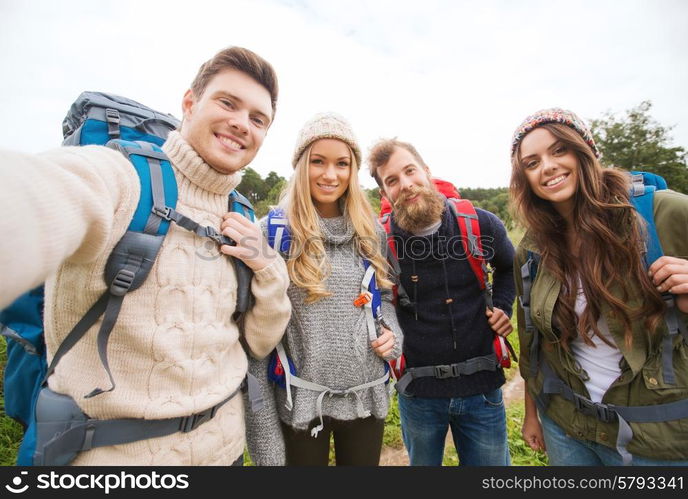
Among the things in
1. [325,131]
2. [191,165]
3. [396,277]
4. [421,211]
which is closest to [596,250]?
[421,211]

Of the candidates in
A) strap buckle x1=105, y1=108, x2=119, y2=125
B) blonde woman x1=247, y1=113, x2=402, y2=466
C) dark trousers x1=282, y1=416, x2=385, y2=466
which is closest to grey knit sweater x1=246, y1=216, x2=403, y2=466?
A: blonde woman x1=247, y1=113, x2=402, y2=466

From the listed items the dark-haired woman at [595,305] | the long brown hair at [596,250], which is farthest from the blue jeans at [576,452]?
the long brown hair at [596,250]

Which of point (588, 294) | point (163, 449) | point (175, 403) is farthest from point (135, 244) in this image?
point (588, 294)

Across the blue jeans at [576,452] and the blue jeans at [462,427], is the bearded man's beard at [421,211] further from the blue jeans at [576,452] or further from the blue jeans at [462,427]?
the blue jeans at [576,452]

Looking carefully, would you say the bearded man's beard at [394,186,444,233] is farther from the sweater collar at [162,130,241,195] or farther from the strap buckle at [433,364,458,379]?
the sweater collar at [162,130,241,195]

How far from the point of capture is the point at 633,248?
185 centimetres

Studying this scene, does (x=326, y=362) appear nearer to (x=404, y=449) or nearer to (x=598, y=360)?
(x=598, y=360)

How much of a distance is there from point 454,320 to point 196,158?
7.33ft

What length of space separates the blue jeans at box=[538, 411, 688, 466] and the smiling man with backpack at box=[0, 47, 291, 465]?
2162mm

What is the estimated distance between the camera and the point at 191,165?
155 centimetres

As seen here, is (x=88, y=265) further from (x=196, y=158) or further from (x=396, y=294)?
(x=396, y=294)

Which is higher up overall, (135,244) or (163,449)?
(135,244)

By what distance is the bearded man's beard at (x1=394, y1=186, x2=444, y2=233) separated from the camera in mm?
2750

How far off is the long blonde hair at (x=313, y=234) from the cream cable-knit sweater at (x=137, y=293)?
393 millimetres
